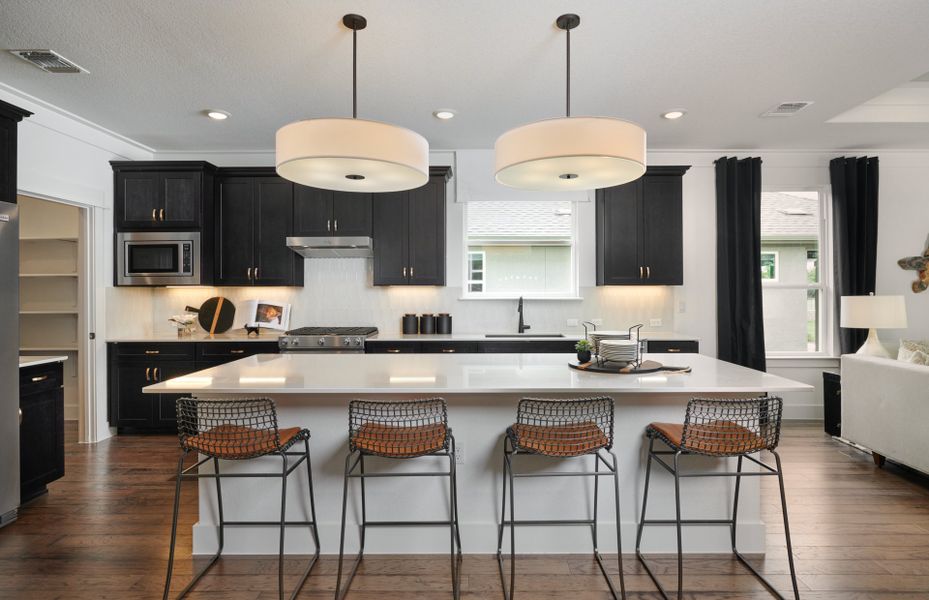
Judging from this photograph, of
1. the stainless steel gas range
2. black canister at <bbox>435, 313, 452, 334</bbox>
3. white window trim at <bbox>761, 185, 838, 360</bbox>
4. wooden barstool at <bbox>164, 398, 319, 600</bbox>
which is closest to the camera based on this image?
wooden barstool at <bbox>164, 398, 319, 600</bbox>

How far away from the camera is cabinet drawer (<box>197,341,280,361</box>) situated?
187 inches

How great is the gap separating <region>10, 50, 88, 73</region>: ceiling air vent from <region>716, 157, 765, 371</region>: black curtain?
5551mm

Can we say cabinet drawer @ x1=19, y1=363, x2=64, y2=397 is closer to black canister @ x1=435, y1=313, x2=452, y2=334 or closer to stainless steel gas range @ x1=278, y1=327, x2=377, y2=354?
stainless steel gas range @ x1=278, y1=327, x2=377, y2=354

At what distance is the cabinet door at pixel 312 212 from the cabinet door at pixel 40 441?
240cm

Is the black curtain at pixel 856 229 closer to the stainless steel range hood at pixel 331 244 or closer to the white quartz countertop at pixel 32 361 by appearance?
the stainless steel range hood at pixel 331 244

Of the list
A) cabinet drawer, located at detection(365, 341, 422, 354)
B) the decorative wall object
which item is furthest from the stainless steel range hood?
the decorative wall object

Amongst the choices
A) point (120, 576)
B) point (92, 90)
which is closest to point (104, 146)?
point (92, 90)

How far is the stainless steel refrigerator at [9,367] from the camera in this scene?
9.44ft

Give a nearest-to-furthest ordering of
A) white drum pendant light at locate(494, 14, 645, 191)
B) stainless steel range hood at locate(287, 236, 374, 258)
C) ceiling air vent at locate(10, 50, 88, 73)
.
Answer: white drum pendant light at locate(494, 14, 645, 191) → ceiling air vent at locate(10, 50, 88, 73) → stainless steel range hood at locate(287, 236, 374, 258)

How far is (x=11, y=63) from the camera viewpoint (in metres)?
3.28

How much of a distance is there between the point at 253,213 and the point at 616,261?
3688 millimetres

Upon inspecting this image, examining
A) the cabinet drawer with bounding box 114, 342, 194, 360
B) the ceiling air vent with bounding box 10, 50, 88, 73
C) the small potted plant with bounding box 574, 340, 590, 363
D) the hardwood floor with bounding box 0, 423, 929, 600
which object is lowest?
the hardwood floor with bounding box 0, 423, 929, 600

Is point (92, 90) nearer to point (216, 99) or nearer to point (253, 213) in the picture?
point (216, 99)

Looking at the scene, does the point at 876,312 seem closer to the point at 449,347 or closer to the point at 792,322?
the point at 792,322
